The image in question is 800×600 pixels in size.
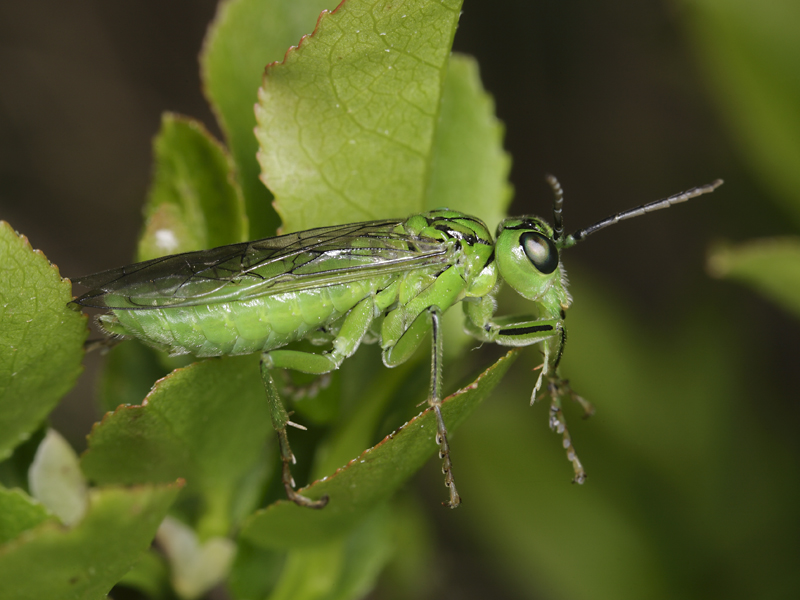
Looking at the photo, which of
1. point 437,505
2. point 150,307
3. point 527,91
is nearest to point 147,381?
point 150,307

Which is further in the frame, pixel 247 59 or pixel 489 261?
pixel 489 261

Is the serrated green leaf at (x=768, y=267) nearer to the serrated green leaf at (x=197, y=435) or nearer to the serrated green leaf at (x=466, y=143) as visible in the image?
the serrated green leaf at (x=466, y=143)

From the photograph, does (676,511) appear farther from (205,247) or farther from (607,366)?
(205,247)

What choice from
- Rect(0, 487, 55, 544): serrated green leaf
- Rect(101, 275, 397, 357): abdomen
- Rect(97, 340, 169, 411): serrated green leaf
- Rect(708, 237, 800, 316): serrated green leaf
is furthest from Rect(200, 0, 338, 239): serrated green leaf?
Rect(708, 237, 800, 316): serrated green leaf

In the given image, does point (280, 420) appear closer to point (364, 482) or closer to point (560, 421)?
point (364, 482)

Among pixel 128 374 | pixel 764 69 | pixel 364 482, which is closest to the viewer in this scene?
pixel 364 482

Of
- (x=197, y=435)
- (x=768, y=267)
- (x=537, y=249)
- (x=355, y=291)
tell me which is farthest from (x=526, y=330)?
(x=197, y=435)

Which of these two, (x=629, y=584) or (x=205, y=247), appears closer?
(x=205, y=247)
